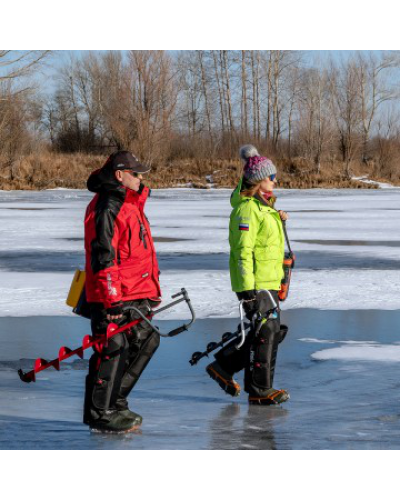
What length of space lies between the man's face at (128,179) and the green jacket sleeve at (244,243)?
861 millimetres

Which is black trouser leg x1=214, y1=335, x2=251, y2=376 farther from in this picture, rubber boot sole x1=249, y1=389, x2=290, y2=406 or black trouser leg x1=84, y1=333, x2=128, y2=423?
black trouser leg x1=84, y1=333, x2=128, y2=423

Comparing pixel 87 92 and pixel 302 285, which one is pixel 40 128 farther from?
pixel 302 285

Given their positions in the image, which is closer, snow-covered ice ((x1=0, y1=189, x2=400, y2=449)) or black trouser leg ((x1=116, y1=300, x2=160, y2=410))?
snow-covered ice ((x1=0, y1=189, x2=400, y2=449))

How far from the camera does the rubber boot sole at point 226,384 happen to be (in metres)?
5.48

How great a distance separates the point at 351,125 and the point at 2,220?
33250 mm

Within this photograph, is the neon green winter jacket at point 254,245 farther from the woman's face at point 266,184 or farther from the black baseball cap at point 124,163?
the black baseball cap at point 124,163

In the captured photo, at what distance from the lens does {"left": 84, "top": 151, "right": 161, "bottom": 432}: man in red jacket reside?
15.0ft

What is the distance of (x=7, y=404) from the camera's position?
5277 mm

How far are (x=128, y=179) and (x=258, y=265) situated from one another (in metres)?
1.09

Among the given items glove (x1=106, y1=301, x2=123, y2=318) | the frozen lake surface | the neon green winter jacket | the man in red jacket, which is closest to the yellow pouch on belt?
the man in red jacket

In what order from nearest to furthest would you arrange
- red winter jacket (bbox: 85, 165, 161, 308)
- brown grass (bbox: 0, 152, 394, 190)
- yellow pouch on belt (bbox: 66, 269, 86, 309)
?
1. red winter jacket (bbox: 85, 165, 161, 308)
2. yellow pouch on belt (bbox: 66, 269, 86, 309)
3. brown grass (bbox: 0, 152, 394, 190)

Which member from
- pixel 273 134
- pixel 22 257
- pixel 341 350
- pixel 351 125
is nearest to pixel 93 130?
pixel 273 134

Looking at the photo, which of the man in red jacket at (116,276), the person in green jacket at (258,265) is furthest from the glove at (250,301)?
the man in red jacket at (116,276)

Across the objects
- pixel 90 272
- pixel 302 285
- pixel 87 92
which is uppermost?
pixel 87 92
